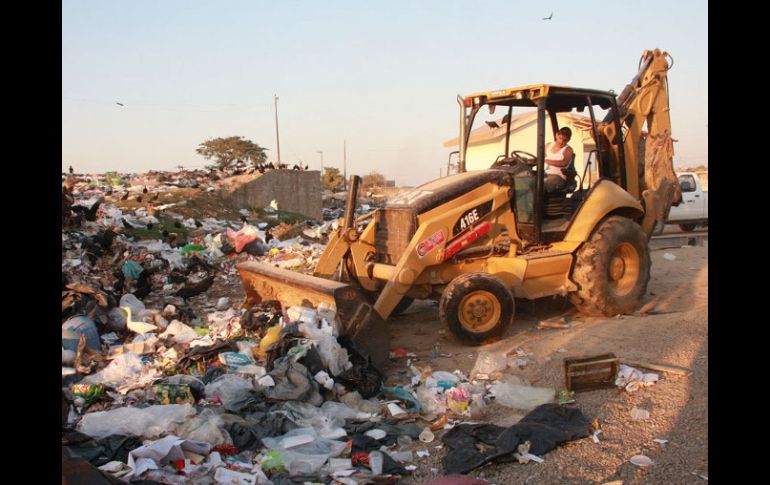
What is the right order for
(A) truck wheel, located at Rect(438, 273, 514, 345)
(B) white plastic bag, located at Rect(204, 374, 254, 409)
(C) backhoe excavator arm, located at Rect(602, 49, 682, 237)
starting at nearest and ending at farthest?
(B) white plastic bag, located at Rect(204, 374, 254, 409) → (A) truck wheel, located at Rect(438, 273, 514, 345) → (C) backhoe excavator arm, located at Rect(602, 49, 682, 237)

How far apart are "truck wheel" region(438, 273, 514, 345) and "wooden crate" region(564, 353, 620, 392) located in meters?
1.23

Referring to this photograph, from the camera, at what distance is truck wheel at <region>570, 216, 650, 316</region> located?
6.60m

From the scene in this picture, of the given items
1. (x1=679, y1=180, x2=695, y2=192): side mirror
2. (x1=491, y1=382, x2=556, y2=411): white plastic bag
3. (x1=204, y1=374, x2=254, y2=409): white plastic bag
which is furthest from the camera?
(x1=679, y1=180, x2=695, y2=192): side mirror

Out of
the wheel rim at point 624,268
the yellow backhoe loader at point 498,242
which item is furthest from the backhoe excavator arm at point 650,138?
the wheel rim at point 624,268

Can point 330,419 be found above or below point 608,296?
below

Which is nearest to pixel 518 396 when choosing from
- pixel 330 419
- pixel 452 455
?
pixel 452 455

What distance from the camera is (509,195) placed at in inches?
263

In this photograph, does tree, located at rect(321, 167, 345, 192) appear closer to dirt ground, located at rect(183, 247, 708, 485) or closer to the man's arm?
dirt ground, located at rect(183, 247, 708, 485)

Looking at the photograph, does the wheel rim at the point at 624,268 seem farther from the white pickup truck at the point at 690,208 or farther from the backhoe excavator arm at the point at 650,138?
the white pickup truck at the point at 690,208

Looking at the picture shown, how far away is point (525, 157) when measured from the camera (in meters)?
7.10

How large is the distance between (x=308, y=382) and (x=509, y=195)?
10.4ft

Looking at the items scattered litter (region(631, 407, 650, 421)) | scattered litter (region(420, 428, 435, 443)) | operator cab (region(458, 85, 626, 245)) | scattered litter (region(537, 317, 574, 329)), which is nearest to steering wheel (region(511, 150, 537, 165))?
operator cab (region(458, 85, 626, 245))

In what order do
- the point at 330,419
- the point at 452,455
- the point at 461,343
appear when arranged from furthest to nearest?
the point at 461,343 < the point at 330,419 < the point at 452,455
